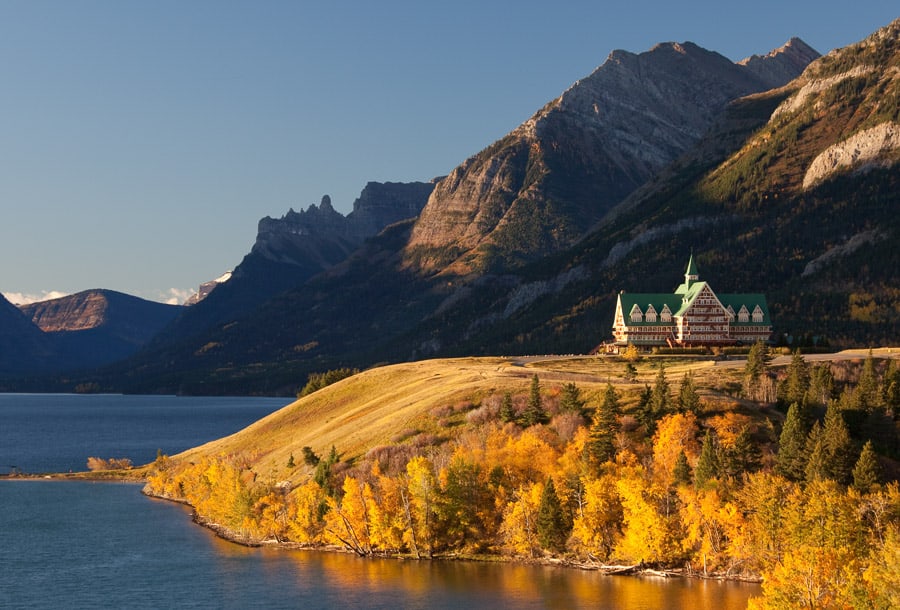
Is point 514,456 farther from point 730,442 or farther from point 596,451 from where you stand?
point 730,442

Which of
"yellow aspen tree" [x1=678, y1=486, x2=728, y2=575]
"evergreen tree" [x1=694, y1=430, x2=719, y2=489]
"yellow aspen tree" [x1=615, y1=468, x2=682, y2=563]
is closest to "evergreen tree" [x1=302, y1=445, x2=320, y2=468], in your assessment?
"yellow aspen tree" [x1=615, y1=468, x2=682, y2=563]

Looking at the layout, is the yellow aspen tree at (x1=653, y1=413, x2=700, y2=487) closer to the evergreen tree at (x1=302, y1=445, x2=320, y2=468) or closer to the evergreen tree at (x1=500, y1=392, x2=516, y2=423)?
the evergreen tree at (x1=500, y1=392, x2=516, y2=423)

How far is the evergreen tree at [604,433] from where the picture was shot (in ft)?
401

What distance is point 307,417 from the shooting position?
189750 mm

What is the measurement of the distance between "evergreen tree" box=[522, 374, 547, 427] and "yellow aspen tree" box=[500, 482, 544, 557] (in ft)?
57.3

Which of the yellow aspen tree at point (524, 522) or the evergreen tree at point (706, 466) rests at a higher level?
the evergreen tree at point (706, 466)

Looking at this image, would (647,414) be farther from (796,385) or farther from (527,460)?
(796,385)

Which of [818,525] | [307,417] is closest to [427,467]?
[818,525]

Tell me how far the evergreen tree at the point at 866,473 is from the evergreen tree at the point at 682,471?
17.0 m

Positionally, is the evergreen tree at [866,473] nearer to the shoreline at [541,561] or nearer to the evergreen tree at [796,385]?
Answer: the shoreline at [541,561]

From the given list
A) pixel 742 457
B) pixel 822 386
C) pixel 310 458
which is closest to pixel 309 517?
pixel 310 458

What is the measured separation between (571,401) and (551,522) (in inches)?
974

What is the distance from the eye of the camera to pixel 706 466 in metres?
113

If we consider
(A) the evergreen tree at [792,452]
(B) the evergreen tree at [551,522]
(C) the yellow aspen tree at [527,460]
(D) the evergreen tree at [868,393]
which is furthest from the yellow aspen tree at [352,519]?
(D) the evergreen tree at [868,393]
